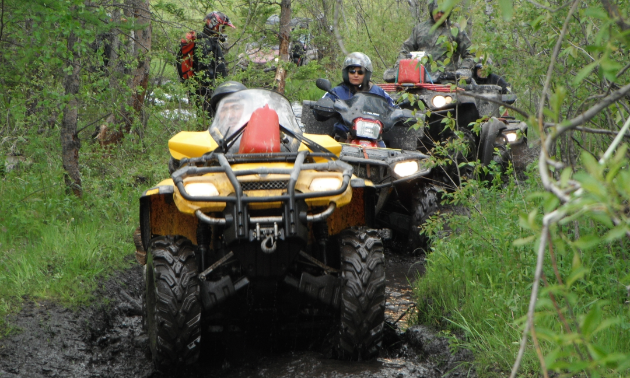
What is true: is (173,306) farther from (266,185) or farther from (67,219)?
(67,219)

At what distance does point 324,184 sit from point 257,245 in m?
0.54

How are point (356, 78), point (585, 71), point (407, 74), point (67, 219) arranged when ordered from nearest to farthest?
point (585, 71) < point (67, 219) < point (356, 78) < point (407, 74)

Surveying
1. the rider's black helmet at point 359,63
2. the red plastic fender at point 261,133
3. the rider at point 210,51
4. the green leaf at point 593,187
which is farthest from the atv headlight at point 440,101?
the green leaf at point 593,187

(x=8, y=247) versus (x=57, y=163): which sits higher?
(x=57, y=163)

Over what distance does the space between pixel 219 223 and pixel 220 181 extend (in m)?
0.30

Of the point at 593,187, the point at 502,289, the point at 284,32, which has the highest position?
the point at 284,32

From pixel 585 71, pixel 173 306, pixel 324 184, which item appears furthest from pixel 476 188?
pixel 585 71

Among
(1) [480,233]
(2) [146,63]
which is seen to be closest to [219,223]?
(1) [480,233]

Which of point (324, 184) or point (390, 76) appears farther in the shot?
point (390, 76)

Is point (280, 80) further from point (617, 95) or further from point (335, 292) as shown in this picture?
point (617, 95)

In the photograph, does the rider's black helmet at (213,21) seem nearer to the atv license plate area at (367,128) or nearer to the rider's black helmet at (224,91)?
the atv license plate area at (367,128)

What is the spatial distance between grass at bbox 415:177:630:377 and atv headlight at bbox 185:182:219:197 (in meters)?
1.65

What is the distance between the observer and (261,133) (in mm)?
4836

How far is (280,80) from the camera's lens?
1112 cm
